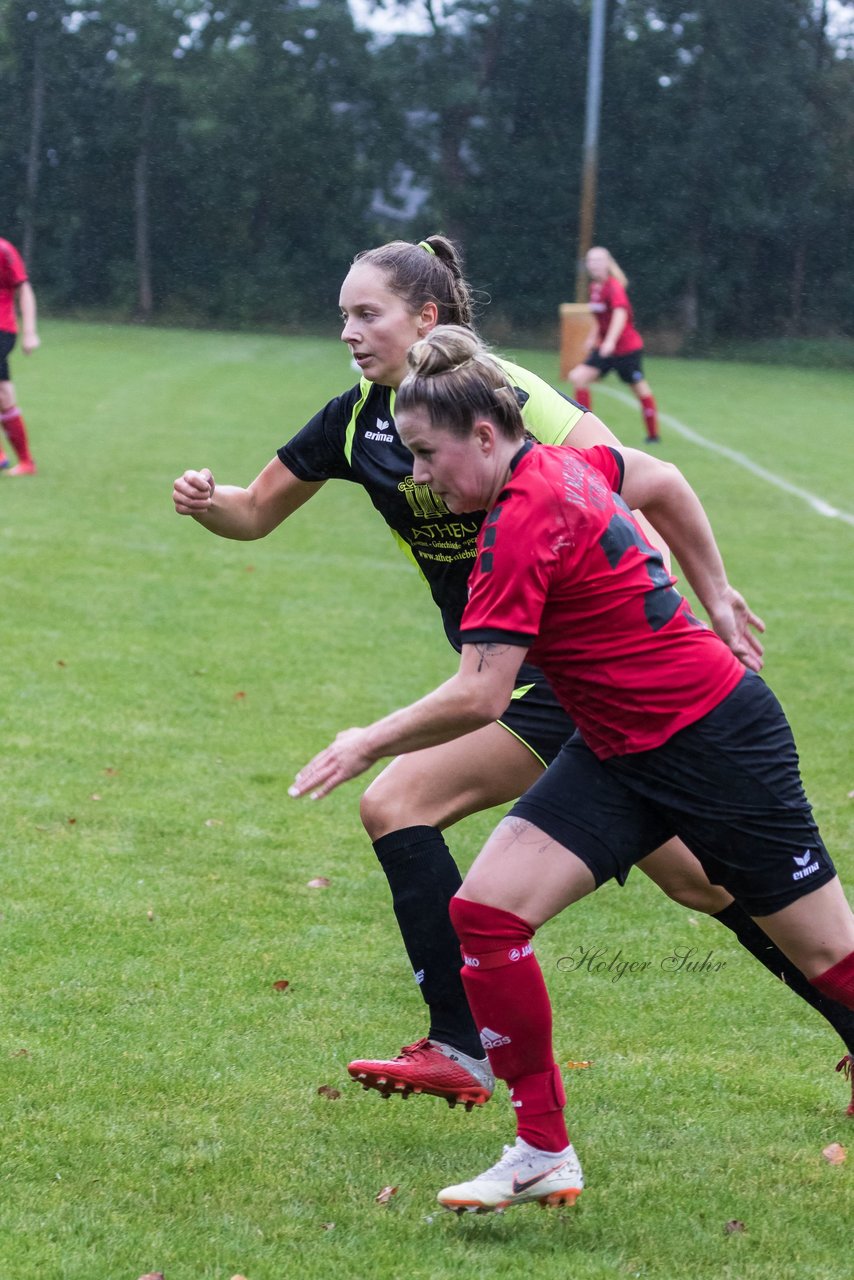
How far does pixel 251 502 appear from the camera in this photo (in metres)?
4.18

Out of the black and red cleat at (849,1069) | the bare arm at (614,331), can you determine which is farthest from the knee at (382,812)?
the bare arm at (614,331)

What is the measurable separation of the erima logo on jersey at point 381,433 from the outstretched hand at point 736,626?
2.94 feet

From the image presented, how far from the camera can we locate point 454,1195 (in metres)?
3.05

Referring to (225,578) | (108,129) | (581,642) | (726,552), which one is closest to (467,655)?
(581,642)

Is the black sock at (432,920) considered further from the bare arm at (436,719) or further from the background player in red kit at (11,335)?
the background player in red kit at (11,335)

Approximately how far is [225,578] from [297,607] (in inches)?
35.8

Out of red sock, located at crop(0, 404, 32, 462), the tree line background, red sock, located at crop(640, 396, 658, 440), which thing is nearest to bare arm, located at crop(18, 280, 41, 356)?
red sock, located at crop(0, 404, 32, 462)

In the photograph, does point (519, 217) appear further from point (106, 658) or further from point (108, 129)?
point (106, 658)

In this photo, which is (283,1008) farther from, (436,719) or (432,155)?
(432,155)

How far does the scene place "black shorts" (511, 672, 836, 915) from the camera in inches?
121

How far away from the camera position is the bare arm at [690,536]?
354 centimetres

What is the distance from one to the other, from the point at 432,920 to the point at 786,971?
0.85m

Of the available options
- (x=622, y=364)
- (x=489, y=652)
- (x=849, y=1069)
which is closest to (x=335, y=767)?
(x=489, y=652)

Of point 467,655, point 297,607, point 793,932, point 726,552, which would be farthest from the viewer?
point 726,552
